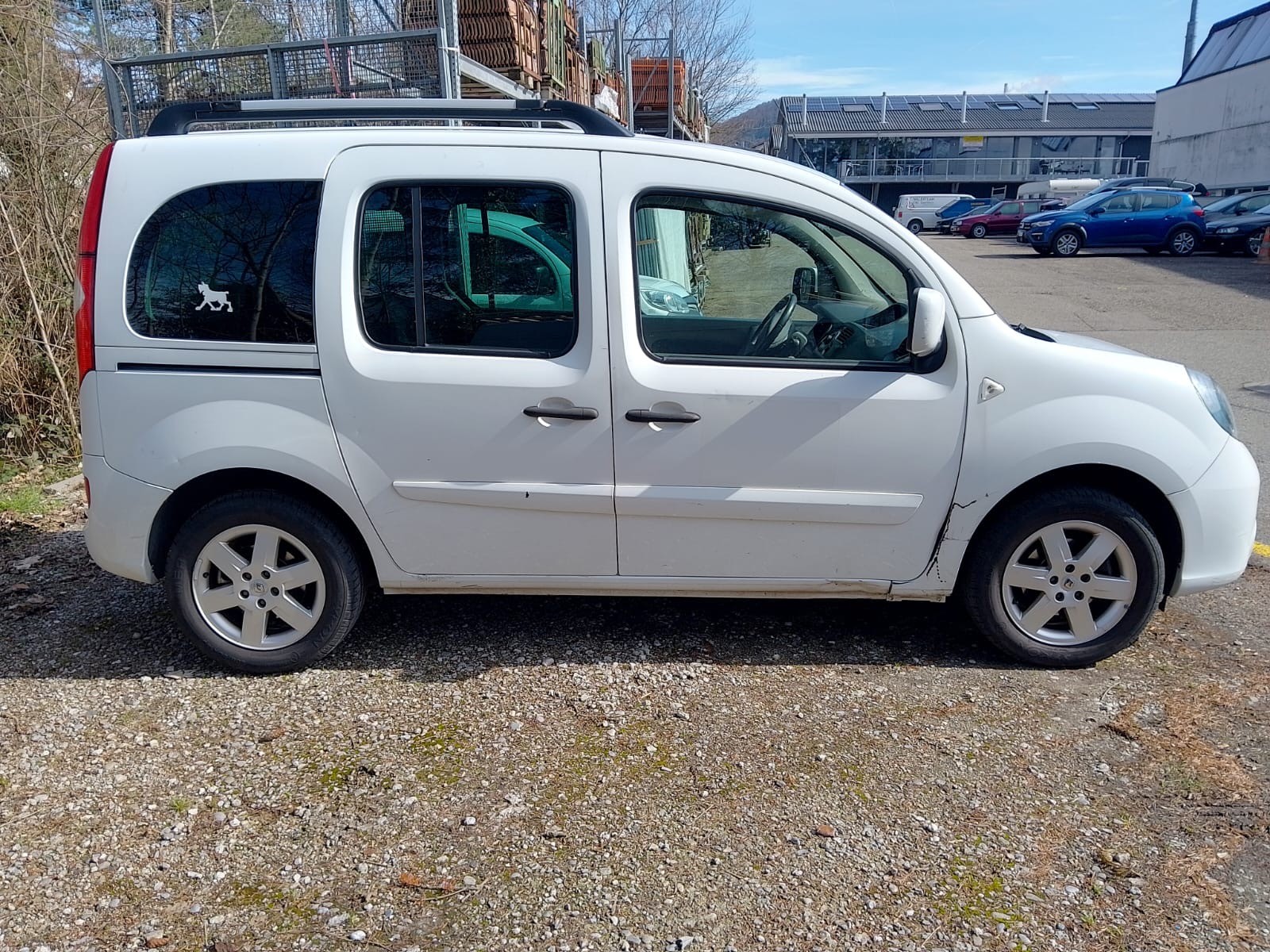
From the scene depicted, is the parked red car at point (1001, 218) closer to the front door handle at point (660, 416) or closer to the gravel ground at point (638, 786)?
the gravel ground at point (638, 786)

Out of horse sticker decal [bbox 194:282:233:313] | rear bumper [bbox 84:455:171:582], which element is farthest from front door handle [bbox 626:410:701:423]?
rear bumper [bbox 84:455:171:582]

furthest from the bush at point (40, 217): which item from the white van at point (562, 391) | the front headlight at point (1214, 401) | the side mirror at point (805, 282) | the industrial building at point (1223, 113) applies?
the industrial building at point (1223, 113)

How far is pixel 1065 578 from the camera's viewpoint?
3.75 metres

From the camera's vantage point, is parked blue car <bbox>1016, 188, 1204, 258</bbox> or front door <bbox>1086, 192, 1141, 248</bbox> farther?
front door <bbox>1086, 192, 1141, 248</bbox>

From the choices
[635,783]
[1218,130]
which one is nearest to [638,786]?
[635,783]

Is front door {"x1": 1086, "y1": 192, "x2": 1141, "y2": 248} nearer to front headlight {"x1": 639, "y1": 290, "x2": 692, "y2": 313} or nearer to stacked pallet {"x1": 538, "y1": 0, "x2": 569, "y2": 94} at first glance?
stacked pallet {"x1": 538, "y1": 0, "x2": 569, "y2": 94}

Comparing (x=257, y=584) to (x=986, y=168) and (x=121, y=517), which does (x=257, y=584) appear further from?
(x=986, y=168)

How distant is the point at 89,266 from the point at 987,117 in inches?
2629

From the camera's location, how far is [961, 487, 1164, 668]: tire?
144 inches

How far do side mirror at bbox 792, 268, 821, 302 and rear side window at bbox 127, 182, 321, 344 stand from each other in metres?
1.82

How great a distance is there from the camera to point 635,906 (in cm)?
261

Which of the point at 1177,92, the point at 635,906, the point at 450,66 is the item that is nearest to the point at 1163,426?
the point at 635,906

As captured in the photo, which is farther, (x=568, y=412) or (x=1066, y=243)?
(x=1066, y=243)

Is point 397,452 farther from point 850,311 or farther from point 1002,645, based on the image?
point 1002,645
